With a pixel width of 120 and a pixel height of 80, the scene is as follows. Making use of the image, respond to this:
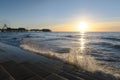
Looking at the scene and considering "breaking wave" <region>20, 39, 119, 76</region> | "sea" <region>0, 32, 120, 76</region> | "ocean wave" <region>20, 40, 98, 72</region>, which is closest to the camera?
"breaking wave" <region>20, 39, 119, 76</region>

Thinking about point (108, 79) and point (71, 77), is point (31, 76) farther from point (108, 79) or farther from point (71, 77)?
point (108, 79)

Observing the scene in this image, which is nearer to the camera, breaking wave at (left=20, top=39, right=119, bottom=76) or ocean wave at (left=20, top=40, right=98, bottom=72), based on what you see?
breaking wave at (left=20, top=39, right=119, bottom=76)

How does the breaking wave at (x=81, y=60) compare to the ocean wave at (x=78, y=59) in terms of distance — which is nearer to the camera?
the breaking wave at (x=81, y=60)

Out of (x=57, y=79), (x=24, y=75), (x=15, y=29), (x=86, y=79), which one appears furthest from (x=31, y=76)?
(x=15, y=29)

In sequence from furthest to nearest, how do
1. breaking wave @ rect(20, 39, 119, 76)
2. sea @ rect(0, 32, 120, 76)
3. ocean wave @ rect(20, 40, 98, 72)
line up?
sea @ rect(0, 32, 120, 76)
ocean wave @ rect(20, 40, 98, 72)
breaking wave @ rect(20, 39, 119, 76)

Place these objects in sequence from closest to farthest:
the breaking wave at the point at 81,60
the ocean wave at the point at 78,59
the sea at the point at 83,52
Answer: the breaking wave at the point at 81,60, the ocean wave at the point at 78,59, the sea at the point at 83,52

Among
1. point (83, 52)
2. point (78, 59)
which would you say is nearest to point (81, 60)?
point (78, 59)

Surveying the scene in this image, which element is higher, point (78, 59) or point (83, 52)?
point (78, 59)

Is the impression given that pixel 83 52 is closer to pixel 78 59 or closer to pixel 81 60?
pixel 78 59

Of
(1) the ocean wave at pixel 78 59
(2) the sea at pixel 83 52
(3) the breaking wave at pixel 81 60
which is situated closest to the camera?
(3) the breaking wave at pixel 81 60

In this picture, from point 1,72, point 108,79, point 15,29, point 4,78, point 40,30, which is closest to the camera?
point 4,78

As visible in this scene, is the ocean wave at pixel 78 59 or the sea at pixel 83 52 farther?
the sea at pixel 83 52

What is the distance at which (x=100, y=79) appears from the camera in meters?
5.26

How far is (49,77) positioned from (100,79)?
2054 mm
